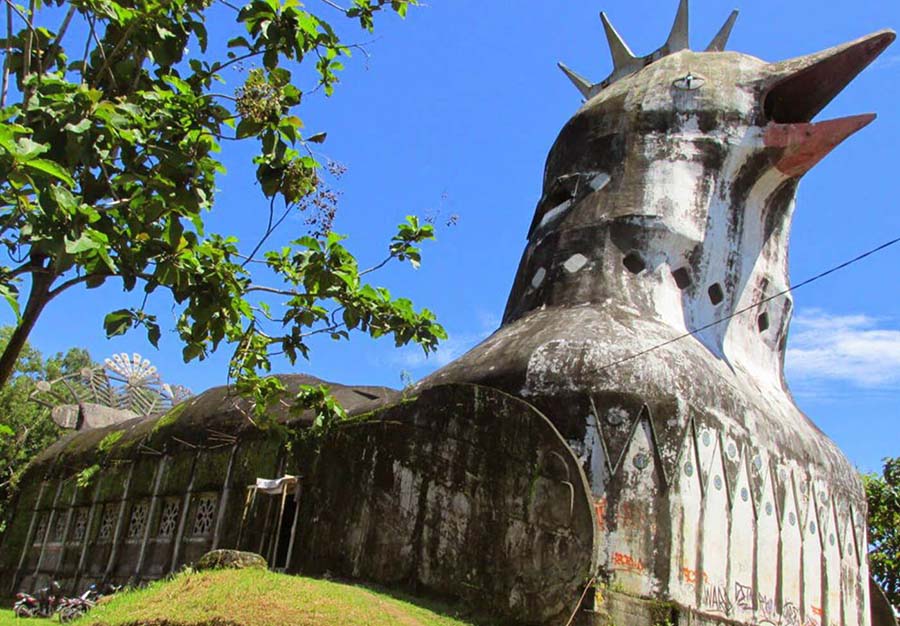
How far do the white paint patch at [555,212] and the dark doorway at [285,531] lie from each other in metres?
6.27

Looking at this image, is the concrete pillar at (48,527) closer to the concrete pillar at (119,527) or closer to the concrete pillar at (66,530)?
the concrete pillar at (66,530)

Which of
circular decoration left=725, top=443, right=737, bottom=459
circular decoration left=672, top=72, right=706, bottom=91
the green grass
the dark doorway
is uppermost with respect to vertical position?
circular decoration left=672, top=72, right=706, bottom=91

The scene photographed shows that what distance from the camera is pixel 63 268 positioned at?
549 centimetres

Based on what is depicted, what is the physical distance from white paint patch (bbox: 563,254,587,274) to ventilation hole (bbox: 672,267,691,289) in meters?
1.50

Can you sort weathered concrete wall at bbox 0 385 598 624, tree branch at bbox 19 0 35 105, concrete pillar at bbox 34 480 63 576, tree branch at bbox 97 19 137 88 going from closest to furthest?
tree branch at bbox 19 0 35 105 < tree branch at bbox 97 19 137 88 < weathered concrete wall at bbox 0 385 598 624 < concrete pillar at bbox 34 480 63 576

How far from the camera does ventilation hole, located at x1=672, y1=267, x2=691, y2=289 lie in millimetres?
14266

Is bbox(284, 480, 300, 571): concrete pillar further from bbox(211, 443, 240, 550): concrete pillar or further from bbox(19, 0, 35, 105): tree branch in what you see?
bbox(19, 0, 35, 105): tree branch

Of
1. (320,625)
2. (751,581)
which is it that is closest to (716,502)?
(751,581)

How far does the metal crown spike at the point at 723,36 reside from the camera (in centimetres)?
1759

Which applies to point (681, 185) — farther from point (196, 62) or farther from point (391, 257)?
point (196, 62)

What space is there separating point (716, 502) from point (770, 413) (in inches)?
97.0

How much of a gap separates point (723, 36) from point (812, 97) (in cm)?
262

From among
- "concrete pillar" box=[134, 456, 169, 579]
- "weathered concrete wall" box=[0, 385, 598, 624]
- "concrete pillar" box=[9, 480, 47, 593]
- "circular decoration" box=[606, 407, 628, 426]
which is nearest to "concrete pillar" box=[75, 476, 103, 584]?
"weathered concrete wall" box=[0, 385, 598, 624]

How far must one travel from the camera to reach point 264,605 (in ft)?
30.6
